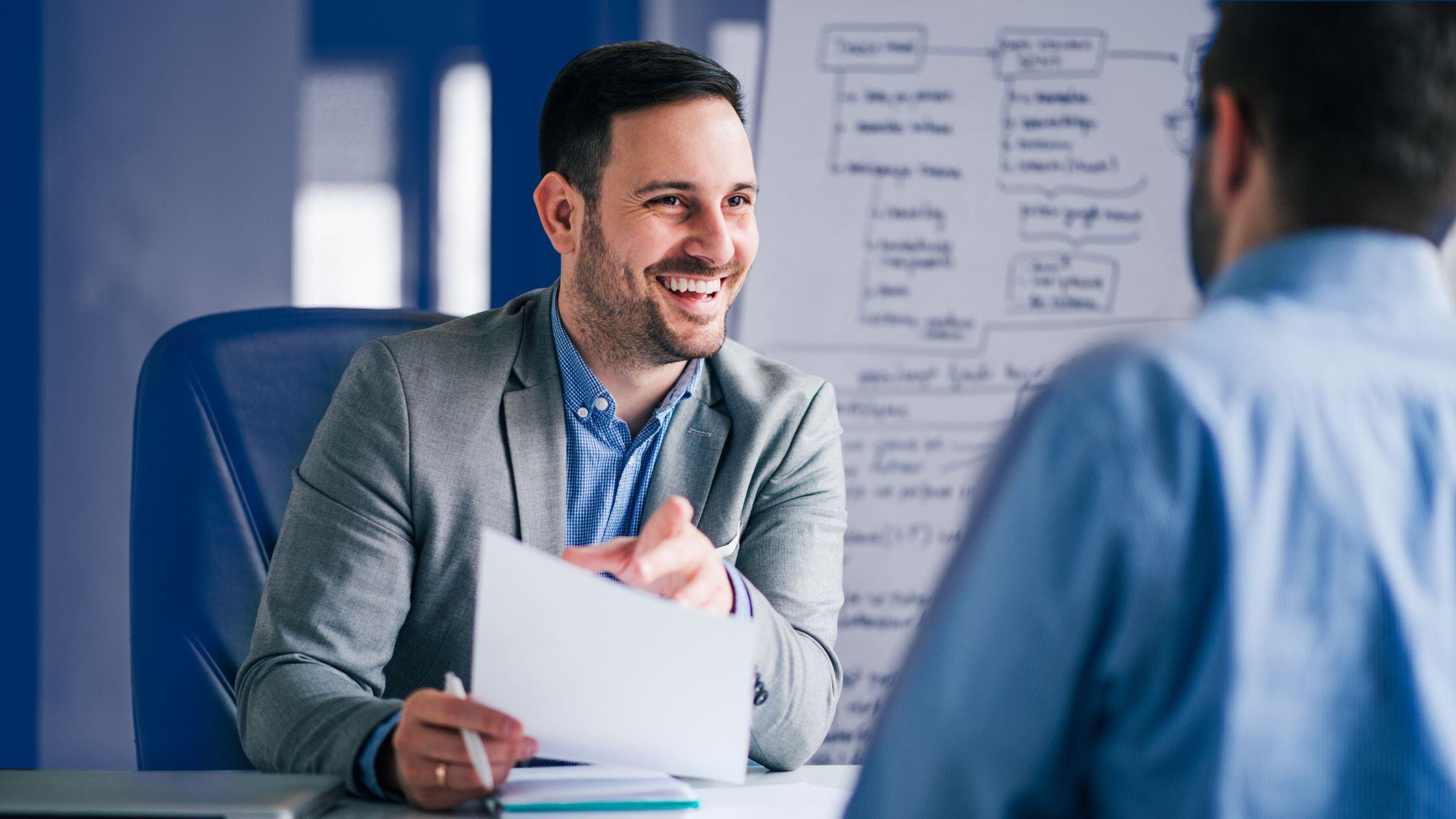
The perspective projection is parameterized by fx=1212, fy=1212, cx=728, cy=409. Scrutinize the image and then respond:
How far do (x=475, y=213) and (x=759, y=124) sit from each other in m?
0.61

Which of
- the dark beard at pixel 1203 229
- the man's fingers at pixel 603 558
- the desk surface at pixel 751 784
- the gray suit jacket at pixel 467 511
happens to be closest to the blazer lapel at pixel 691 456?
the gray suit jacket at pixel 467 511

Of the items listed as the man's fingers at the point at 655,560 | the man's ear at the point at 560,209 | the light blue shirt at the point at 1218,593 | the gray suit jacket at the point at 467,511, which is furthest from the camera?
the man's ear at the point at 560,209

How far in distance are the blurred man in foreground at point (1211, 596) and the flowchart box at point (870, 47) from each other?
1983mm

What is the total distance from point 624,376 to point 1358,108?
1065 millimetres

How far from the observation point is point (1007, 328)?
8.32 feet

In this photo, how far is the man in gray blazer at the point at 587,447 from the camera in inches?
48.8

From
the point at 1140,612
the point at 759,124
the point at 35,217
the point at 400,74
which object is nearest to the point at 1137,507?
the point at 1140,612

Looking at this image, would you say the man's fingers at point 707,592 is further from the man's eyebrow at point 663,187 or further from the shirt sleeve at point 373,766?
the man's eyebrow at point 663,187

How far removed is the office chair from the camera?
1.40m

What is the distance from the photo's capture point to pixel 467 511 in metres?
1.37

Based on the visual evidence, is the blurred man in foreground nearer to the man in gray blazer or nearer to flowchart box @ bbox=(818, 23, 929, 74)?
the man in gray blazer

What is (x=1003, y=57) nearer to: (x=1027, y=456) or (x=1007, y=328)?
(x=1007, y=328)

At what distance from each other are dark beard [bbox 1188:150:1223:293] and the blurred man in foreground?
3.7 inches

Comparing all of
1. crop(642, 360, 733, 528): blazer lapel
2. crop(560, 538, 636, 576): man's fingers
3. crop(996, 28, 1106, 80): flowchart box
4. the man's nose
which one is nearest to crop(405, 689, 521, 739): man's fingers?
crop(560, 538, 636, 576): man's fingers
